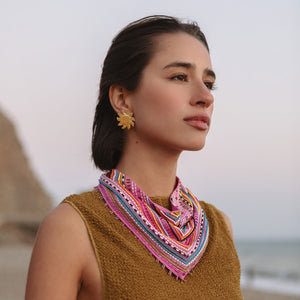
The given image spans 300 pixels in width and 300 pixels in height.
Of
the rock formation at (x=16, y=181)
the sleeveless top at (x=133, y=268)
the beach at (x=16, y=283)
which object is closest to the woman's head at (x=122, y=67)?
the sleeveless top at (x=133, y=268)

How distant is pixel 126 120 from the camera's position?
1736mm

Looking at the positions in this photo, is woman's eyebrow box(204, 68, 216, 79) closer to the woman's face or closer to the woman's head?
the woman's face

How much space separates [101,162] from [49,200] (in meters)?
38.6

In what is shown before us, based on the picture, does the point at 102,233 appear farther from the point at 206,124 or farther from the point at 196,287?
the point at 206,124

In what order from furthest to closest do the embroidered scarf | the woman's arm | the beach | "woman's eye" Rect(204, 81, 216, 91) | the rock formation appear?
the rock formation, the beach, "woman's eye" Rect(204, 81, 216, 91), the embroidered scarf, the woman's arm

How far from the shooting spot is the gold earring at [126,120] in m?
1.73

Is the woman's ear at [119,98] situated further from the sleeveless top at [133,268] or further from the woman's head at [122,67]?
the sleeveless top at [133,268]

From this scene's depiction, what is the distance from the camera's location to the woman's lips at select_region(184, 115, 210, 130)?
5.46ft

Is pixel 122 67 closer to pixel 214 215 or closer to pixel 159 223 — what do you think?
pixel 159 223

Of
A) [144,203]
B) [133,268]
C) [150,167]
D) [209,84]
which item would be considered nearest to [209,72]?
[209,84]

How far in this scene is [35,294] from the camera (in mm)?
1387

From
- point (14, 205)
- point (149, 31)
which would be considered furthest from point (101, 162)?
point (14, 205)

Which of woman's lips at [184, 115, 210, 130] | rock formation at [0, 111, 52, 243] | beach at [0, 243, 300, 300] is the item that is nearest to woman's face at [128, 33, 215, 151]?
woman's lips at [184, 115, 210, 130]

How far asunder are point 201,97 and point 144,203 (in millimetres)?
445
